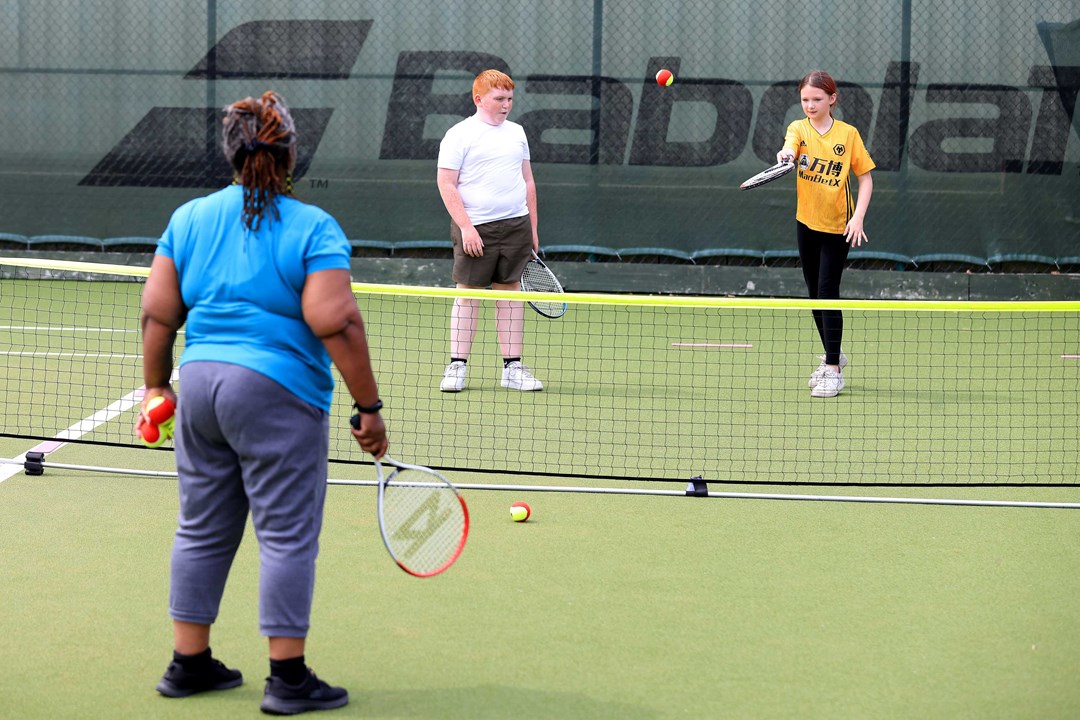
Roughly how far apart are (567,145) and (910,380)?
543cm

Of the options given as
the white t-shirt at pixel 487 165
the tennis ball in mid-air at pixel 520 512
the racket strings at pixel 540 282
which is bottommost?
the tennis ball in mid-air at pixel 520 512

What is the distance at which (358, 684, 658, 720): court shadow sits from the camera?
3664mm

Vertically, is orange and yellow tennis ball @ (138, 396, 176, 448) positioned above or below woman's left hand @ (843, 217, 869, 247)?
below

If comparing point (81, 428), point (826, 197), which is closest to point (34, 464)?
point (81, 428)

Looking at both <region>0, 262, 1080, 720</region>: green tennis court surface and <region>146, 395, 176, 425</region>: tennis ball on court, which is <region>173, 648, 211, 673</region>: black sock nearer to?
<region>0, 262, 1080, 720</region>: green tennis court surface

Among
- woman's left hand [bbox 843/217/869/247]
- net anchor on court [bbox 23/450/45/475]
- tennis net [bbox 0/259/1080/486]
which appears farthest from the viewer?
woman's left hand [bbox 843/217/869/247]

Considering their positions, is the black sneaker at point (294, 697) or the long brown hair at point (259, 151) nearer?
the long brown hair at point (259, 151)

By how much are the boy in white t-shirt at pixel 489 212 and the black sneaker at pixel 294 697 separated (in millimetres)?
4854

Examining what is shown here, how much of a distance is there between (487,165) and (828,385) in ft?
7.69

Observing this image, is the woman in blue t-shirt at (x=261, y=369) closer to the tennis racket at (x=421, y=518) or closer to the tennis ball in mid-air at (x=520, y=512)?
the tennis racket at (x=421, y=518)

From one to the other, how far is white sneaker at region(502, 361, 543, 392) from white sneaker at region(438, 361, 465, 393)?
0.85ft

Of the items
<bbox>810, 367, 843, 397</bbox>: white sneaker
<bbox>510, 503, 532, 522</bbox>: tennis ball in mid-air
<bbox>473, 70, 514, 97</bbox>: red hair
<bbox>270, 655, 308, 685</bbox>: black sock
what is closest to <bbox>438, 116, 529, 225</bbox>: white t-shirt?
<bbox>473, 70, 514, 97</bbox>: red hair

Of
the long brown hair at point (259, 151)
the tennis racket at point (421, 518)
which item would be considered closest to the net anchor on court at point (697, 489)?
the tennis racket at point (421, 518)

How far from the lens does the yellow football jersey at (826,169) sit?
845 cm
